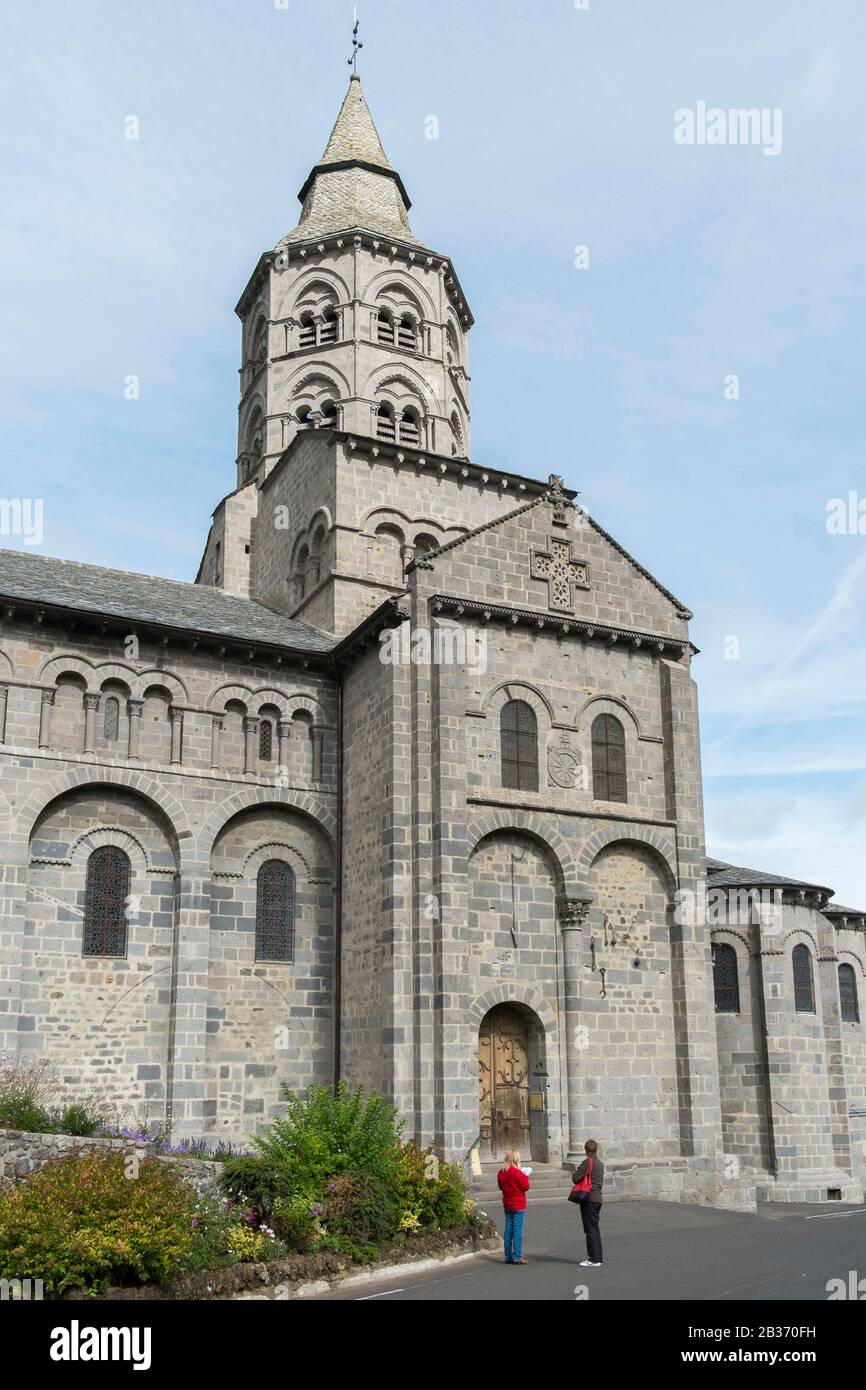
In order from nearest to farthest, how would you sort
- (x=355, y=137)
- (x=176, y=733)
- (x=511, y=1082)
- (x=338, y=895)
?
(x=511, y=1082), (x=176, y=733), (x=338, y=895), (x=355, y=137)

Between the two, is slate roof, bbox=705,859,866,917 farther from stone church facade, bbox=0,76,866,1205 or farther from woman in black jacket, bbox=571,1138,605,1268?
woman in black jacket, bbox=571,1138,605,1268

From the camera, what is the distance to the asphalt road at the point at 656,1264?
13383 mm

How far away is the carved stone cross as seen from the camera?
2502 cm

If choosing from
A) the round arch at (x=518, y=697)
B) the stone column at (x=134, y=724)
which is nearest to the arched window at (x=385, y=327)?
the round arch at (x=518, y=697)

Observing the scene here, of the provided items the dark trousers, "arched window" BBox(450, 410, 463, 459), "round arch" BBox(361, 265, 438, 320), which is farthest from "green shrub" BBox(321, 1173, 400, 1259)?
"round arch" BBox(361, 265, 438, 320)

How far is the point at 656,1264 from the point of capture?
50.3ft

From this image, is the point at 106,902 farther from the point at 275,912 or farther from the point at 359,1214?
the point at 359,1214

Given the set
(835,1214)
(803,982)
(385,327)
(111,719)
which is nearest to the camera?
(111,719)

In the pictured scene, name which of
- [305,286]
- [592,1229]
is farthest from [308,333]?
[592,1229]

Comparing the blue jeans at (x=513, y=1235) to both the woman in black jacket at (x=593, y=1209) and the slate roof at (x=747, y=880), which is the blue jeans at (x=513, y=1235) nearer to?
the woman in black jacket at (x=593, y=1209)

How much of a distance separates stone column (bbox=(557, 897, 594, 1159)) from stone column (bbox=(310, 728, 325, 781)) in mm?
5700

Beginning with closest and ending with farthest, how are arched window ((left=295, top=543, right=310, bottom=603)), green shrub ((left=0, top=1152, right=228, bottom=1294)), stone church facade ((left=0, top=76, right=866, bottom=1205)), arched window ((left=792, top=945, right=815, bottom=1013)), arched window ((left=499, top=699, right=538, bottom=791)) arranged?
green shrub ((left=0, top=1152, right=228, bottom=1294)) → stone church facade ((left=0, top=76, right=866, bottom=1205)) → arched window ((left=499, top=699, right=538, bottom=791)) → arched window ((left=792, top=945, right=815, bottom=1013)) → arched window ((left=295, top=543, right=310, bottom=603))

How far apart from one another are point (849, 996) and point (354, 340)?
24.7m
